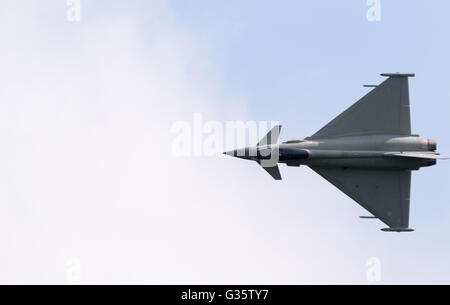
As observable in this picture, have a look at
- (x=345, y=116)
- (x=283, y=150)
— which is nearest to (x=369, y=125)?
(x=345, y=116)

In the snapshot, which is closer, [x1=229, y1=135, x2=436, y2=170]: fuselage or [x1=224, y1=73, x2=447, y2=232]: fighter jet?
[x1=229, y1=135, x2=436, y2=170]: fuselage

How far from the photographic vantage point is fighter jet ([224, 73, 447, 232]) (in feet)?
148

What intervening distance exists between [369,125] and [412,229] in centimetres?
528

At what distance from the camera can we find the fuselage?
44875mm

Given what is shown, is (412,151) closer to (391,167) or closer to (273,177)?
(391,167)

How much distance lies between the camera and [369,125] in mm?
46281

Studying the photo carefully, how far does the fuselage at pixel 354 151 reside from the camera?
44875 mm

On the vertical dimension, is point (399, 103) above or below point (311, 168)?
above

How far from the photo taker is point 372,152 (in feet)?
149

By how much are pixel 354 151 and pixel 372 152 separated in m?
0.85

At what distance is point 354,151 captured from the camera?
4534 centimetres

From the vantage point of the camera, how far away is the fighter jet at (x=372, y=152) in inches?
1774

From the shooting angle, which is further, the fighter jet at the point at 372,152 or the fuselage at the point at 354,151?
the fighter jet at the point at 372,152

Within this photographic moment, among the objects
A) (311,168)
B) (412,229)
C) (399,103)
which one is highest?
(399,103)
